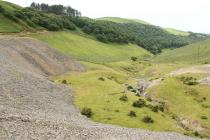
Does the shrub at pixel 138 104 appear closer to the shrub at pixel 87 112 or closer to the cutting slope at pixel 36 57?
the shrub at pixel 87 112

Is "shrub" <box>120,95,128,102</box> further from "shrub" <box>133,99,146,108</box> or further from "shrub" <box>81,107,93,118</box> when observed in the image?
"shrub" <box>81,107,93,118</box>

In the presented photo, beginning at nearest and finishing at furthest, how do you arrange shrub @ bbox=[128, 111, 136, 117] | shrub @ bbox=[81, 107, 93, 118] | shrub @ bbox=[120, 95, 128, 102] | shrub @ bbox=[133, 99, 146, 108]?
shrub @ bbox=[81, 107, 93, 118]
shrub @ bbox=[128, 111, 136, 117]
shrub @ bbox=[133, 99, 146, 108]
shrub @ bbox=[120, 95, 128, 102]

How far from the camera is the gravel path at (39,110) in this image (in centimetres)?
4747

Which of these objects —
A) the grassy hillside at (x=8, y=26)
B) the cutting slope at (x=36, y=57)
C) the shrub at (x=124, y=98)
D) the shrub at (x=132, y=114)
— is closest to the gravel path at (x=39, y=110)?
the cutting slope at (x=36, y=57)

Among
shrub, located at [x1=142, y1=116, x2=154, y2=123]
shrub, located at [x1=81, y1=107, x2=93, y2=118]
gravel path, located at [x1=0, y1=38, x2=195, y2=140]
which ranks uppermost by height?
gravel path, located at [x1=0, y1=38, x2=195, y2=140]

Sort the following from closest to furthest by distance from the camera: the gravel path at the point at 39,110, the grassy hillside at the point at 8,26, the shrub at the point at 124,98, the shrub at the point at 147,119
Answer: the gravel path at the point at 39,110, the shrub at the point at 147,119, the shrub at the point at 124,98, the grassy hillside at the point at 8,26

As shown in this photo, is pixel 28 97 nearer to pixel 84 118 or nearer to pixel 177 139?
pixel 84 118

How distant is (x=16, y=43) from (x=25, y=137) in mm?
77504

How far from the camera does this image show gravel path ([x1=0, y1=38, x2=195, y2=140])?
47.5 m

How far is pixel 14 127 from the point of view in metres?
46.6

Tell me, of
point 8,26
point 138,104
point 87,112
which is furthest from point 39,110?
point 8,26

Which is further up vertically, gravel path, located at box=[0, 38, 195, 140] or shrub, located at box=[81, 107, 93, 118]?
gravel path, located at box=[0, 38, 195, 140]

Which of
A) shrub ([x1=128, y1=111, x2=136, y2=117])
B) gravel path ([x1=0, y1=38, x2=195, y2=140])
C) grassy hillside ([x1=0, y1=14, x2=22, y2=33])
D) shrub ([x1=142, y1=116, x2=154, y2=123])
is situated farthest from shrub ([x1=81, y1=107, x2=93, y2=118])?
grassy hillside ([x1=0, y1=14, x2=22, y2=33])

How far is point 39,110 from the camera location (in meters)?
62.0
